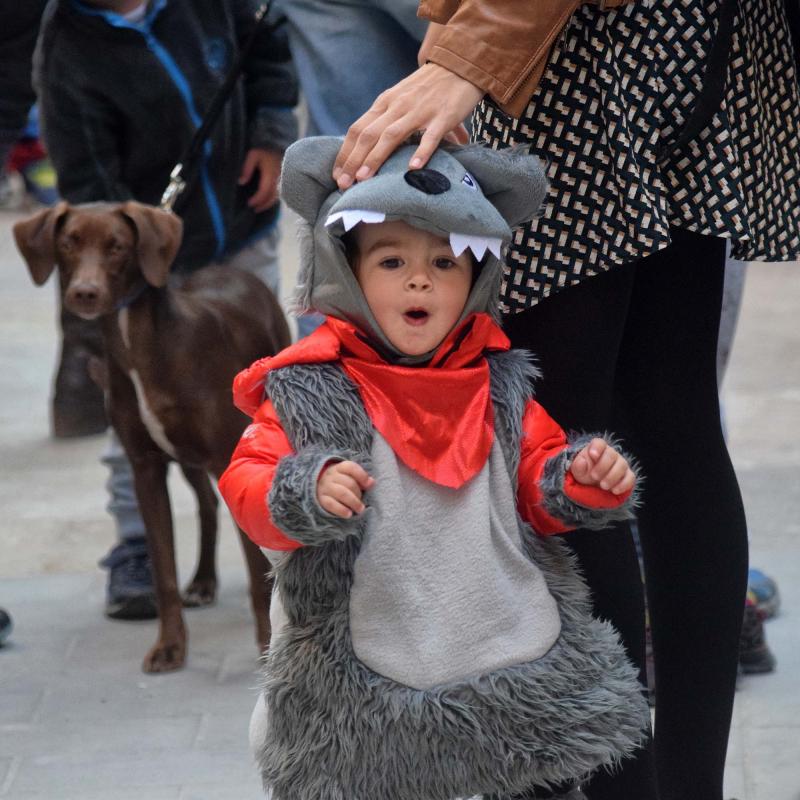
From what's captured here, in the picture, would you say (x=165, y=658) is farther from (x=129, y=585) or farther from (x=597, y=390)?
(x=597, y=390)

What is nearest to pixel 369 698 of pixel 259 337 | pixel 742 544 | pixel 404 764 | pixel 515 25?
pixel 404 764

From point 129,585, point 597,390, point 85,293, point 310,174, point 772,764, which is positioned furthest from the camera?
point 129,585

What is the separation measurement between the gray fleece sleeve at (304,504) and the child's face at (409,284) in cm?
24

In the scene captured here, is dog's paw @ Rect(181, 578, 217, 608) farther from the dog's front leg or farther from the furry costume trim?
the furry costume trim

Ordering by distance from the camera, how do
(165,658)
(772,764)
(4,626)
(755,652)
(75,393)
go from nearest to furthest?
1. (772,764)
2. (755,652)
3. (165,658)
4. (4,626)
5. (75,393)

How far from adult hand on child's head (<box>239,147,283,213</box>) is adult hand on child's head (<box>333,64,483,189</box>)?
202 centimetres

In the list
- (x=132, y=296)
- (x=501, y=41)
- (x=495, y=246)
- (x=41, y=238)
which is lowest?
(x=132, y=296)

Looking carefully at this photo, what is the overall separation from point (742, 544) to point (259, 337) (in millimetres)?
1754

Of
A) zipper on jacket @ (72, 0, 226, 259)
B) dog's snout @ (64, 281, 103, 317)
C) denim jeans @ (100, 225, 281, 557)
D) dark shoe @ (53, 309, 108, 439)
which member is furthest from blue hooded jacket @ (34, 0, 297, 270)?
dark shoe @ (53, 309, 108, 439)

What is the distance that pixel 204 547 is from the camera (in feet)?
13.4

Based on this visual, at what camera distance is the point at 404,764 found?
205cm

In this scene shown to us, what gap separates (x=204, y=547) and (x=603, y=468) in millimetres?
2238

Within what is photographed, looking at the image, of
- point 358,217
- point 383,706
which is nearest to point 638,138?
point 358,217

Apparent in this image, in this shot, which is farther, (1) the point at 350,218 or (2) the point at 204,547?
(2) the point at 204,547
